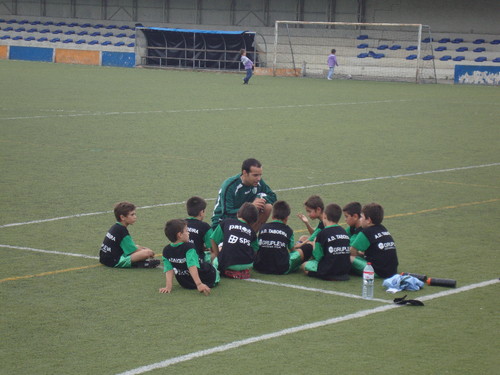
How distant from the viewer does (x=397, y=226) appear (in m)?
11.9

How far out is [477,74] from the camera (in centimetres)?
4812

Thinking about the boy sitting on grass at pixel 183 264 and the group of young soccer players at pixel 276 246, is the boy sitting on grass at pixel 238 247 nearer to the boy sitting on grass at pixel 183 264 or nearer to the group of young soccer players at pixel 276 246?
the group of young soccer players at pixel 276 246

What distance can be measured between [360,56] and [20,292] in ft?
155

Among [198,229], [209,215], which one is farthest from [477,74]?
[198,229]

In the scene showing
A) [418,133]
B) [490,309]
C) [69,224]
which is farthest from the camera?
[418,133]

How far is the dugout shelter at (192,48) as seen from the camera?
56.3m

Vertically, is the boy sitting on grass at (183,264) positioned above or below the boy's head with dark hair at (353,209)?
below

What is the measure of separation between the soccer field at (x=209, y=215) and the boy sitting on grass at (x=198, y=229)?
0.55 metres

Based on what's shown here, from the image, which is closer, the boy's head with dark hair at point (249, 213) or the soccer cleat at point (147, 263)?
the boy's head with dark hair at point (249, 213)

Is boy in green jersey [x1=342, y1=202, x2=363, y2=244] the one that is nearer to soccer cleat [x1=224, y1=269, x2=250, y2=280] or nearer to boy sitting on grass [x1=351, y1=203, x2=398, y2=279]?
boy sitting on grass [x1=351, y1=203, x2=398, y2=279]

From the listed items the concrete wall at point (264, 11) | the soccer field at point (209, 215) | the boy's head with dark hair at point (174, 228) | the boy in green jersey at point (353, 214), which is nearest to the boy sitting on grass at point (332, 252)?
the soccer field at point (209, 215)

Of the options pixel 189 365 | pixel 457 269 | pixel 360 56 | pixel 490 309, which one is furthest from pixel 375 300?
pixel 360 56

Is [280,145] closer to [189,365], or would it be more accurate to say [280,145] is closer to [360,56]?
[189,365]

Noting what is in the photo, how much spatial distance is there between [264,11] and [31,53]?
17.5 m
